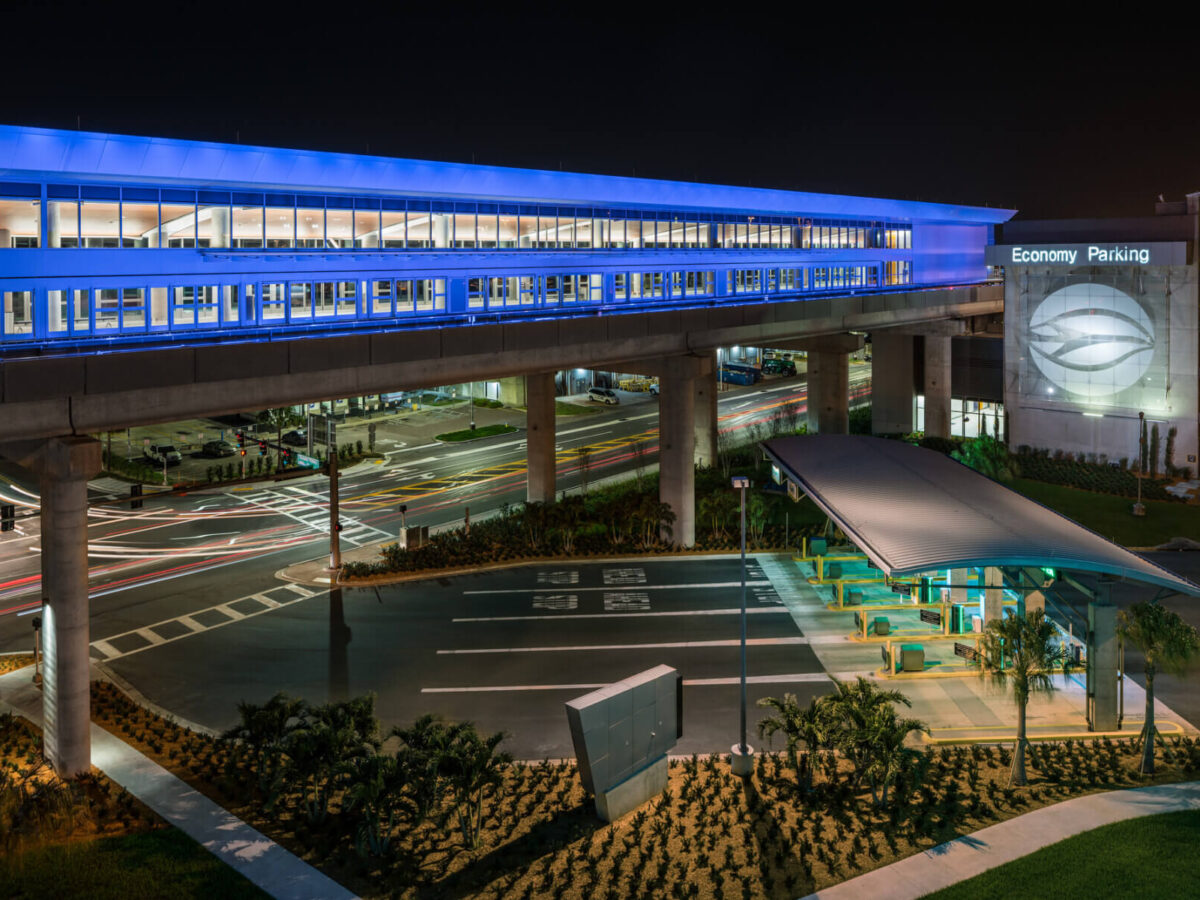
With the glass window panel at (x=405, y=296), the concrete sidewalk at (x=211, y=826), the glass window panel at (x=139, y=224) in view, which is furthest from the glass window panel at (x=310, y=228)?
the concrete sidewalk at (x=211, y=826)

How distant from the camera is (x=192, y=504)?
2012 inches

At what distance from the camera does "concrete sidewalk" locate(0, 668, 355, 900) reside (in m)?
18.3

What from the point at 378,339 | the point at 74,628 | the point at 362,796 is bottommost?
the point at 362,796

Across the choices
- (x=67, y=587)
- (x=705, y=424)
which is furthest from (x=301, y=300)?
(x=705, y=424)

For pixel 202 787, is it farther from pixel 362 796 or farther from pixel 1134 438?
pixel 1134 438

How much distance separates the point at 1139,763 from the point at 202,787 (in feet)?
65.7

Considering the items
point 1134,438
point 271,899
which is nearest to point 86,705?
point 271,899

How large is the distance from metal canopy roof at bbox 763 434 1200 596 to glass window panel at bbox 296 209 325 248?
18729 millimetres

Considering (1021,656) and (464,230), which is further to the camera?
(464,230)

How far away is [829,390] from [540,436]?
2377cm

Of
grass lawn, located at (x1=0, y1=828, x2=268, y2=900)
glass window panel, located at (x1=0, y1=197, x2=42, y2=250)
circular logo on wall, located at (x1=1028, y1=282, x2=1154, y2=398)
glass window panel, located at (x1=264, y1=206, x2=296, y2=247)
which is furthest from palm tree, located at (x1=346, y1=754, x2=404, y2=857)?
circular logo on wall, located at (x1=1028, y1=282, x2=1154, y2=398)

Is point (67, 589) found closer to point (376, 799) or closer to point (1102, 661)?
point (376, 799)

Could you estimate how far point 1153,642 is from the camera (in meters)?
21.6

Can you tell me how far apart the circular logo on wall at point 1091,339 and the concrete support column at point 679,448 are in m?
25.2
